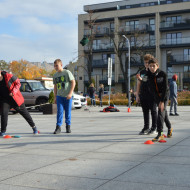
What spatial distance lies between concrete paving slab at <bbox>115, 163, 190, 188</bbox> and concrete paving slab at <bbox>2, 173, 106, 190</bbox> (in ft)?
1.31

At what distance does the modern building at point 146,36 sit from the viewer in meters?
49.8

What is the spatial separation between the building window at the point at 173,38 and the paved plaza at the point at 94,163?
147ft

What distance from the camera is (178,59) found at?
50.4 meters

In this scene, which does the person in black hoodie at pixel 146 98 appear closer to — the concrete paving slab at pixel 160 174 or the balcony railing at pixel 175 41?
the concrete paving slab at pixel 160 174

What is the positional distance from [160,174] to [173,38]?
4872 centimetres

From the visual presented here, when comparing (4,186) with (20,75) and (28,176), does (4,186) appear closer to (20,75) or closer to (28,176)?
(28,176)

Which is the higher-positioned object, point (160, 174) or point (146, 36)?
point (146, 36)

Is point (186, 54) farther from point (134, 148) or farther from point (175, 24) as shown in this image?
point (134, 148)

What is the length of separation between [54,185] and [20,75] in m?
86.3

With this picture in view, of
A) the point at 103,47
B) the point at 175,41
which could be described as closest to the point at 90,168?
the point at 175,41

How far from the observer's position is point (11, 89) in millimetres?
7988

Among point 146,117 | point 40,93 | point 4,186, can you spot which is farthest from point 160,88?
point 40,93

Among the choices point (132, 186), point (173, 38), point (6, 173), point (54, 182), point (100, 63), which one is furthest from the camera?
point (100, 63)

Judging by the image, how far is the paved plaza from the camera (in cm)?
382
